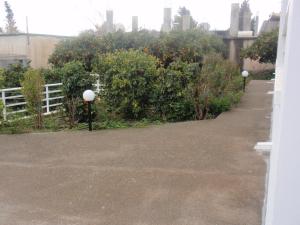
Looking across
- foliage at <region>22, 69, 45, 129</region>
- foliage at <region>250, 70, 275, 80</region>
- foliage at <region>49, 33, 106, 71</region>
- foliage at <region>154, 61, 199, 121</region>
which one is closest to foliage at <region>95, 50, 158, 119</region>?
foliage at <region>154, 61, 199, 121</region>

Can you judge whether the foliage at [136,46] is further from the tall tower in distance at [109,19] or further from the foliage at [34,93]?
the tall tower in distance at [109,19]

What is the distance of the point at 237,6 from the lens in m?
25.2

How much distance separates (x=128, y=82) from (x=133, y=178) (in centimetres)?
424

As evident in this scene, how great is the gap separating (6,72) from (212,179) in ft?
29.8

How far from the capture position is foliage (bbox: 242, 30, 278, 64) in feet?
65.6

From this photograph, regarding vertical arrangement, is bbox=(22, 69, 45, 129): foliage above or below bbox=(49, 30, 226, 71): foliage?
below

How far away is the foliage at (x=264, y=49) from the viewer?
19984 mm

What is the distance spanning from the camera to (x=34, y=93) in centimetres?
717

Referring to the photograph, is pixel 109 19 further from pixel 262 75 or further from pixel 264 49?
pixel 262 75

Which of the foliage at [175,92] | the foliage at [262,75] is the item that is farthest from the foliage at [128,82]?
the foliage at [262,75]

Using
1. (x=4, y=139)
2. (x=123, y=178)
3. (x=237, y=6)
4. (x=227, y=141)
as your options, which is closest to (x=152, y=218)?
(x=123, y=178)

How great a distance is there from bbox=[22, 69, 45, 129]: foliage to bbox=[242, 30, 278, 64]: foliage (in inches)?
661

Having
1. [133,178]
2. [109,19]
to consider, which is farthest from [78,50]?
[133,178]

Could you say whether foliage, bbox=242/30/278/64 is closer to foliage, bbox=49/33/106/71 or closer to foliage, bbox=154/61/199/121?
foliage, bbox=49/33/106/71
